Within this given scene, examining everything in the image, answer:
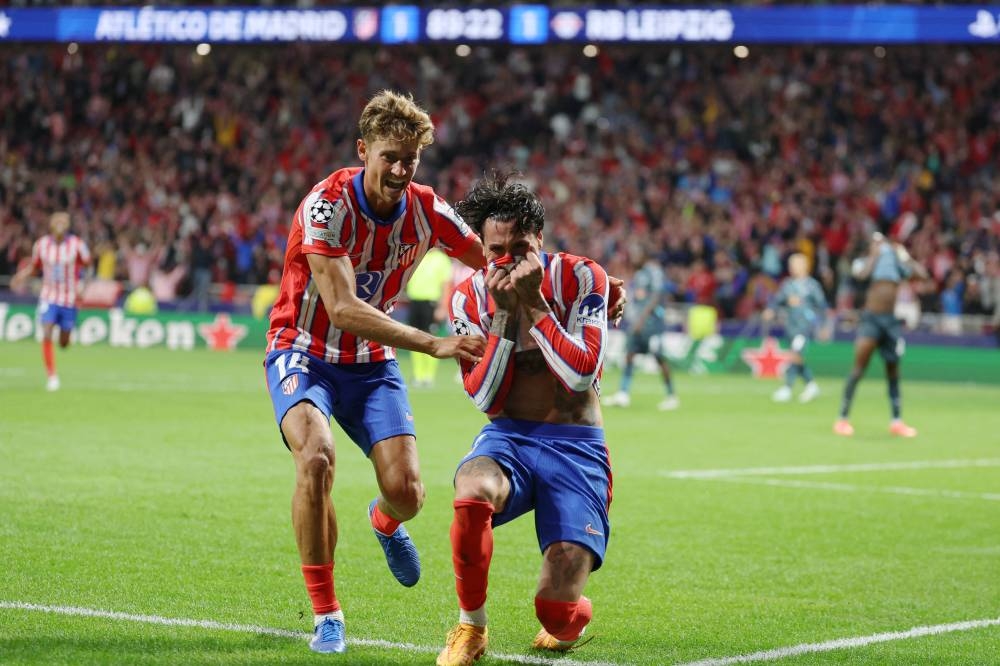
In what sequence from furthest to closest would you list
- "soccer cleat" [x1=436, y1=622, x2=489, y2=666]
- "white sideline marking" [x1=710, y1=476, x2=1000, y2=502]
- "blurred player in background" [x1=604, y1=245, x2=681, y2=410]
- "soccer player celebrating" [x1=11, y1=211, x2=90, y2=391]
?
"blurred player in background" [x1=604, y1=245, x2=681, y2=410] → "soccer player celebrating" [x1=11, y1=211, x2=90, y2=391] → "white sideline marking" [x1=710, y1=476, x2=1000, y2=502] → "soccer cleat" [x1=436, y1=622, x2=489, y2=666]

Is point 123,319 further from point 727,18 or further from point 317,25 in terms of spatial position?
point 727,18

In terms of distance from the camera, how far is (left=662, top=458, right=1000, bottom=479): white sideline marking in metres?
12.5

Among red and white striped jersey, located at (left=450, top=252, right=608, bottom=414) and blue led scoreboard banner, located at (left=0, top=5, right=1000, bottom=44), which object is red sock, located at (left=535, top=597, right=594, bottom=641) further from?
blue led scoreboard banner, located at (left=0, top=5, right=1000, bottom=44)

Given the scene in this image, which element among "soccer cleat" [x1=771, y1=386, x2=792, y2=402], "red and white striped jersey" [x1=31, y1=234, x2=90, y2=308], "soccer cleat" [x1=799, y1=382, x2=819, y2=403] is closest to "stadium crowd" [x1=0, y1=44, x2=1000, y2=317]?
"soccer cleat" [x1=799, y1=382, x2=819, y2=403]

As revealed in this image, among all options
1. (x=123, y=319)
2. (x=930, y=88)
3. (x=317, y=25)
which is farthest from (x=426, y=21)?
(x=930, y=88)

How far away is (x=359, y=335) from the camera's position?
6.16 meters

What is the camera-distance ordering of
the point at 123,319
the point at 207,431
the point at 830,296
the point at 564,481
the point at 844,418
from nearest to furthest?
the point at 564,481 < the point at 207,431 < the point at 844,418 < the point at 830,296 < the point at 123,319

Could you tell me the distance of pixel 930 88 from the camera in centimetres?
3262

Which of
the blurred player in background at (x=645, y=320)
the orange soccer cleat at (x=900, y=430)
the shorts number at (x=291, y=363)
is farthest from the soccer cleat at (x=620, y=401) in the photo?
the shorts number at (x=291, y=363)

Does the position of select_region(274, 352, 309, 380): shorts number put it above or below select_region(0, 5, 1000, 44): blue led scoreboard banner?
below

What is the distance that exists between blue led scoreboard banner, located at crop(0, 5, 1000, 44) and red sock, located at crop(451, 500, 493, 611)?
85.6 ft

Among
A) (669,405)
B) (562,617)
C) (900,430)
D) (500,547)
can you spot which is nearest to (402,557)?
(562,617)

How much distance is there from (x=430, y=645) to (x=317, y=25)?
2844 centimetres

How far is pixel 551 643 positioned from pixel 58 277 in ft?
46.6
